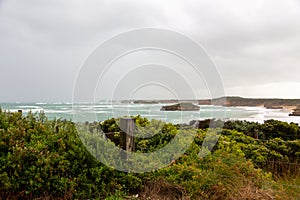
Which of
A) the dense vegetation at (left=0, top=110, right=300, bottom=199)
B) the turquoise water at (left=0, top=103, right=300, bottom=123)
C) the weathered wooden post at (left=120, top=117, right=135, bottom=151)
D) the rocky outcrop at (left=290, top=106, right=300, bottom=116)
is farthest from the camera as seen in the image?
the rocky outcrop at (left=290, top=106, right=300, bottom=116)

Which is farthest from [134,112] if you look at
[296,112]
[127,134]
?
[296,112]

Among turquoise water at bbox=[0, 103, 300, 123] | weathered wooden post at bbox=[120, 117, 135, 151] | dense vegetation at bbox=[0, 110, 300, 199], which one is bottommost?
dense vegetation at bbox=[0, 110, 300, 199]

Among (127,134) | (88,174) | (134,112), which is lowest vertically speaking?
(88,174)

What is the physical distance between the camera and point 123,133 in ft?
12.5

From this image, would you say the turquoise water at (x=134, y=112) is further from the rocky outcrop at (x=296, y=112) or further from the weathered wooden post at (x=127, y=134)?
the rocky outcrop at (x=296, y=112)

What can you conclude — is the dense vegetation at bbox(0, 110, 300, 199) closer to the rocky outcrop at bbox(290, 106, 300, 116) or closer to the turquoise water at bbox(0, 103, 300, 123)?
the turquoise water at bbox(0, 103, 300, 123)

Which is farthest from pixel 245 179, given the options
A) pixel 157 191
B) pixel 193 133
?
pixel 193 133

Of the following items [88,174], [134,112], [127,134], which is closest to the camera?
[88,174]

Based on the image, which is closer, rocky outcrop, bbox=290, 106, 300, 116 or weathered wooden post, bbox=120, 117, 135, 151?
weathered wooden post, bbox=120, 117, 135, 151

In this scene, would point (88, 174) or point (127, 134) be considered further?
point (127, 134)

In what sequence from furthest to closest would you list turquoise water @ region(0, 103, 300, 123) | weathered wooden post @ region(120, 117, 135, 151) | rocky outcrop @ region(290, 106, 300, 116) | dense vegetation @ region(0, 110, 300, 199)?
rocky outcrop @ region(290, 106, 300, 116) → turquoise water @ region(0, 103, 300, 123) → weathered wooden post @ region(120, 117, 135, 151) → dense vegetation @ region(0, 110, 300, 199)

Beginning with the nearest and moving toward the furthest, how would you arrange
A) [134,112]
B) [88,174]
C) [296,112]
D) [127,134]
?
1. [88,174]
2. [127,134]
3. [134,112]
4. [296,112]

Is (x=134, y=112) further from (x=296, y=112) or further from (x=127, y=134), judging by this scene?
(x=296, y=112)

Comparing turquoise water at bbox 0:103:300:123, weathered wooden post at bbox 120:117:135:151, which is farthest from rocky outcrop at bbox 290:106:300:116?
weathered wooden post at bbox 120:117:135:151
